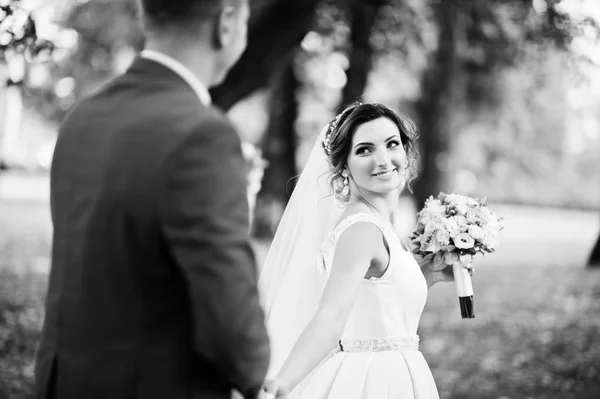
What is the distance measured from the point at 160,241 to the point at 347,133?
1889 mm

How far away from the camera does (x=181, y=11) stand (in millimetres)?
1970

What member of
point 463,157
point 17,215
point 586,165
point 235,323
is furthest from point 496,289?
point 586,165

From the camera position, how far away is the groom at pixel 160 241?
180 centimetres

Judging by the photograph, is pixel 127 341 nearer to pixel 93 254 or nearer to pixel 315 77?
pixel 93 254

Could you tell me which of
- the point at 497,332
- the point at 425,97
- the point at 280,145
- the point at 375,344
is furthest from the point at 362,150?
the point at 280,145

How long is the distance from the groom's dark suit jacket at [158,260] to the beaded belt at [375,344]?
158cm

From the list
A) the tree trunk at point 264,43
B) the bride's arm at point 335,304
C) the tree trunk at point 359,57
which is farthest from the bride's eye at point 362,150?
the tree trunk at point 359,57

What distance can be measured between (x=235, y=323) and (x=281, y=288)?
1.89 m

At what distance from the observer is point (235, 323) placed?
181 centimetres

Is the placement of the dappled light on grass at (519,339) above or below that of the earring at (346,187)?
below

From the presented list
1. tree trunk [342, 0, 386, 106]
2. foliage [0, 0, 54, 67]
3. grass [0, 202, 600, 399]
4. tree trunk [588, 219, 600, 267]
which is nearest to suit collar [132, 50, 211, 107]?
foliage [0, 0, 54, 67]

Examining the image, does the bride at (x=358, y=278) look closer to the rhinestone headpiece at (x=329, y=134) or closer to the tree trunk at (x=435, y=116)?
the rhinestone headpiece at (x=329, y=134)

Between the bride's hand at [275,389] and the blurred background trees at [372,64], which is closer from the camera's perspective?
the bride's hand at [275,389]

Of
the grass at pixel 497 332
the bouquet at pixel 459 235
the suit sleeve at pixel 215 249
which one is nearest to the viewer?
the suit sleeve at pixel 215 249
